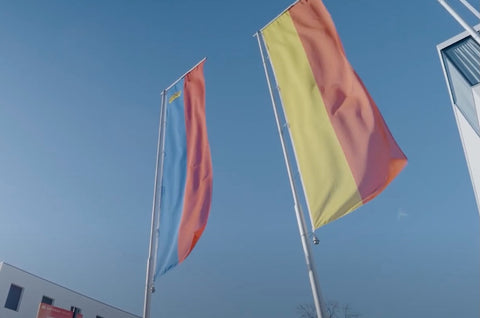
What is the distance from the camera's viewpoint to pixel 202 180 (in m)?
8.67

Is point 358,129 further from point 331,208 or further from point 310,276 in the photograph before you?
point 310,276

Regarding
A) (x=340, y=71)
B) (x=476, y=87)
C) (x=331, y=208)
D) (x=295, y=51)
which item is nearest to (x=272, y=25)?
(x=295, y=51)

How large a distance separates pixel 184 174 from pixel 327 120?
375cm

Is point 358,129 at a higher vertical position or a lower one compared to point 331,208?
higher

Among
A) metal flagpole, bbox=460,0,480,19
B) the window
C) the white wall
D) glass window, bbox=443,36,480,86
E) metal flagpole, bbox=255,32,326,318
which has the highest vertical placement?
glass window, bbox=443,36,480,86

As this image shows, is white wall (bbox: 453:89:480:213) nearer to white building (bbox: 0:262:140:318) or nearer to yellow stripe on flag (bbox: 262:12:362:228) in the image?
yellow stripe on flag (bbox: 262:12:362:228)

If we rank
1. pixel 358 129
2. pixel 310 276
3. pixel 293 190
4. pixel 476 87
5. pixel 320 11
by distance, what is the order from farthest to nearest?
pixel 476 87
pixel 320 11
pixel 293 190
pixel 358 129
pixel 310 276

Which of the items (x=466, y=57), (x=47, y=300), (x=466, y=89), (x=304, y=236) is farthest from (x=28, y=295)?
(x=466, y=57)

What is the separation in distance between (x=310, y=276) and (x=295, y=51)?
4.57m

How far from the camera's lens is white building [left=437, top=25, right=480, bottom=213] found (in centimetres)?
1327

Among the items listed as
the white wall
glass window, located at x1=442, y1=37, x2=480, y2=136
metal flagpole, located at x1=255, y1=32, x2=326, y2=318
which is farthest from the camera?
glass window, located at x1=442, y1=37, x2=480, y2=136

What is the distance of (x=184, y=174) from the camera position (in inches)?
365

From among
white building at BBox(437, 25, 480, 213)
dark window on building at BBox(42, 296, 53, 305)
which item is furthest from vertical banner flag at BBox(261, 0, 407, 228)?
dark window on building at BBox(42, 296, 53, 305)

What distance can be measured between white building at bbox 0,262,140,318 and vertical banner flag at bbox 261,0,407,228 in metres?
23.0
